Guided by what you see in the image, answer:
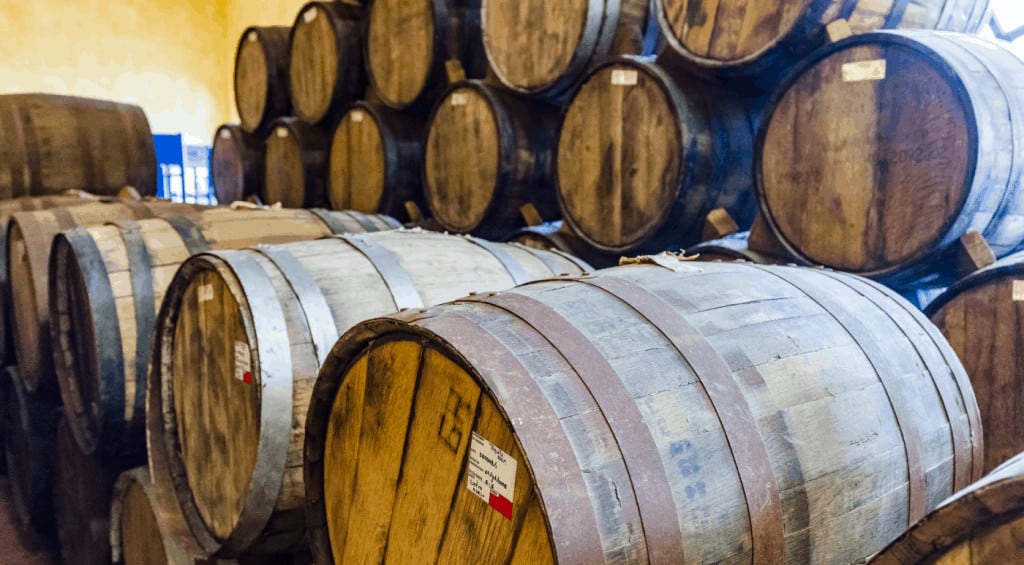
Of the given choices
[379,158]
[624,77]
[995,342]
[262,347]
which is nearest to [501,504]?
[262,347]

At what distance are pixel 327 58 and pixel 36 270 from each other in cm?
217

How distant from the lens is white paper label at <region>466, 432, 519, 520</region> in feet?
3.88

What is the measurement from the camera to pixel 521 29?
341 centimetres

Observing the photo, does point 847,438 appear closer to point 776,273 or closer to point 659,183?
point 776,273

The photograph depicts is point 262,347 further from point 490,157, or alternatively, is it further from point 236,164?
point 236,164

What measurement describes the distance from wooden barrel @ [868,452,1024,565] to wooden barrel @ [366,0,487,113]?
363cm

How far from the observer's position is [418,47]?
13.4 feet

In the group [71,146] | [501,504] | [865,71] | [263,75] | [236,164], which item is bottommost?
[501,504]

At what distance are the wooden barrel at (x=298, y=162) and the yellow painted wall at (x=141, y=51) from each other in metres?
3.73

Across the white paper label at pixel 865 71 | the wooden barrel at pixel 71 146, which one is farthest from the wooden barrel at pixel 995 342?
the wooden barrel at pixel 71 146

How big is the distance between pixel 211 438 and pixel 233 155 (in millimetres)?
4026

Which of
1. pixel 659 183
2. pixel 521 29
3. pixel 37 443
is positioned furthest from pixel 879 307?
pixel 37 443

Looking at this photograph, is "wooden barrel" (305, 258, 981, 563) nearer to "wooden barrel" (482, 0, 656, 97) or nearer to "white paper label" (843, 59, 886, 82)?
"white paper label" (843, 59, 886, 82)

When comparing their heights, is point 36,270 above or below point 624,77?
below
